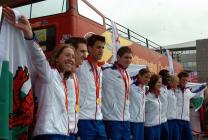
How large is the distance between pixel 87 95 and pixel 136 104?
139 cm

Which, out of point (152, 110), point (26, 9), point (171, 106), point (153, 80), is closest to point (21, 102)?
point (152, 110)

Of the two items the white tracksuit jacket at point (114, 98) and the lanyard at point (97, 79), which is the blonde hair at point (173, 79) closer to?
the white tracksuit jacket at point (114, 98)

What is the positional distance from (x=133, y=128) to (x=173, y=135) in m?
1.80

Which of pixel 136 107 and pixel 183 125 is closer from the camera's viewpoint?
pixel 136 107

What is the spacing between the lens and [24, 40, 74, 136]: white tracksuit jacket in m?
3.22

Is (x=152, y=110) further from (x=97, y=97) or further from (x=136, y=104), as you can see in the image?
(x=97, y=97)

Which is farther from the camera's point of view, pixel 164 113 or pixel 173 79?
pixel 173 79

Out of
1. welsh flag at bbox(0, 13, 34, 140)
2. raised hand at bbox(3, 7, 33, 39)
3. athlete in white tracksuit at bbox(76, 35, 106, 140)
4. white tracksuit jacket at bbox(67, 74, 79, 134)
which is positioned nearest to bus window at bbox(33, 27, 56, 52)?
athlete in white tracksuit at bbox(76, 35, 106, 140)

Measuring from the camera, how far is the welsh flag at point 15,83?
9.59 ft

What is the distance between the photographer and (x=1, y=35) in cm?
297

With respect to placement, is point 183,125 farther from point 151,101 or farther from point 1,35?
point 1,35

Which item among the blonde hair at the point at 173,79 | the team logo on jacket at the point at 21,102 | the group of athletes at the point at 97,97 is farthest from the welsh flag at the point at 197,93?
the team logo on jacket at the point at 21,102

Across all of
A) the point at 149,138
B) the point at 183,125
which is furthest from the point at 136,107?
the point at 183,125

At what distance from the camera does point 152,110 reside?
5934 millimetres
